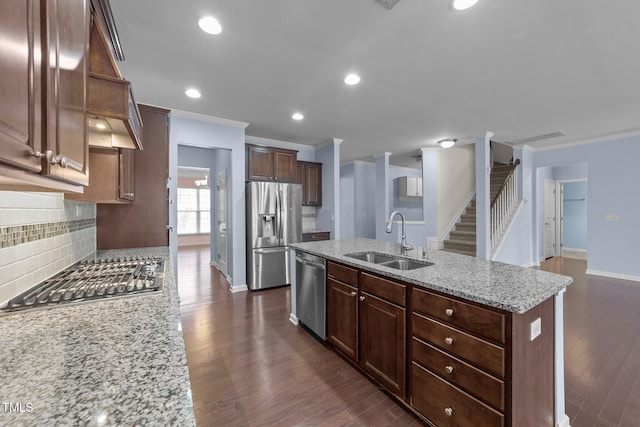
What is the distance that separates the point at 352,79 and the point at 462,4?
3.93 ft

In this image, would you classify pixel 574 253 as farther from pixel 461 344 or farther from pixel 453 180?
pixel 461 344

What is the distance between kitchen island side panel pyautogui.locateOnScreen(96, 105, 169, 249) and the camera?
8.47ft

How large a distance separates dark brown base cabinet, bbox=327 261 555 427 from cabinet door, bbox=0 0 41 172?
5.47 ft

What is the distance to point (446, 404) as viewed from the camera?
1.43 meters

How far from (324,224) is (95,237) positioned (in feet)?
12.4

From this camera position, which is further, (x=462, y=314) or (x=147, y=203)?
(x=147, y=203)

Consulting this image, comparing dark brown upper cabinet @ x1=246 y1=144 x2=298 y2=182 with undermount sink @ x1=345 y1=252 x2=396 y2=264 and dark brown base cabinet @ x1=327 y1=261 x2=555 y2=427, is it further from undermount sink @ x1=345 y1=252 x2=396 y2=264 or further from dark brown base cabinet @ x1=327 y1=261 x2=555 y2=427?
dark brown base cabinet @ x1=327 y1=261 x2=555 y2=427

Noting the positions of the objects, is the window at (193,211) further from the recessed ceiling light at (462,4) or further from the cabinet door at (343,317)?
the recessed ceiling light at (462,4)

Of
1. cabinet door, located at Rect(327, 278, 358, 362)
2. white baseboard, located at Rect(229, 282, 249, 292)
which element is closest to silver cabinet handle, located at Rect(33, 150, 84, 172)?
cabinet door, located at Rect(327, 278, 358, 362)

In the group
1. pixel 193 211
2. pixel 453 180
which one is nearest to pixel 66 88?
pixel 453 180

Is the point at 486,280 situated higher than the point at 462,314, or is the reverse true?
the point at 486,280

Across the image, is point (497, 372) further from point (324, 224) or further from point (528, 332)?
point (324, 224)

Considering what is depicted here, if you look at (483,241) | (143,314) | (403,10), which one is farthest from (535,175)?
(143,314)

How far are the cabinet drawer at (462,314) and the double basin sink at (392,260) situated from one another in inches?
21.6
